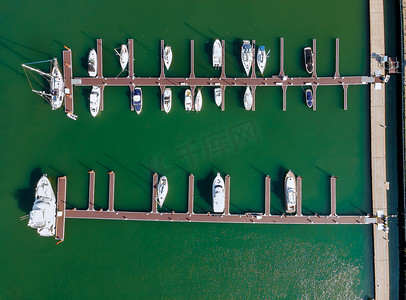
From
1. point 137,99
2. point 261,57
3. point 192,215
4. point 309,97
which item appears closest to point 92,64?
point 137,99

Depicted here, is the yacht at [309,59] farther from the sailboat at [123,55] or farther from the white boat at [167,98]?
the sailboat at [123,55]

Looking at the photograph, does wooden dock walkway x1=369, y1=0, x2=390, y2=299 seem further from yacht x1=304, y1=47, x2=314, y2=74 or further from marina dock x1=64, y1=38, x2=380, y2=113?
yacht x1=304, y1=47, x2=314, y2=74

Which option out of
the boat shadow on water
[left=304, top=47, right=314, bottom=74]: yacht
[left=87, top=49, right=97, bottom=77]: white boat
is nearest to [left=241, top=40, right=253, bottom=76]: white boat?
[left=304, top=47, right=314, bottom=74]: yacht

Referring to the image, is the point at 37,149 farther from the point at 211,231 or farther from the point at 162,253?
the point at 211,231

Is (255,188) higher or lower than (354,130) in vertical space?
lower

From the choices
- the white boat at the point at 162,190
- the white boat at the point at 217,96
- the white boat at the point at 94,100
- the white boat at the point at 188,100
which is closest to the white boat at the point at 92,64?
the white boat at the point at 94,100

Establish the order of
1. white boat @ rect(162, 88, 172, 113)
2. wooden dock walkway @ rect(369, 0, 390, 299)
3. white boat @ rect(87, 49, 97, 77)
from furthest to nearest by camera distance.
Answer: white boat @ rect(87, 49, 97, 77) < white boat @ rect(162, 88, 172, 113) < wooden dock walkway @ rect(369, 0, 390, 299)

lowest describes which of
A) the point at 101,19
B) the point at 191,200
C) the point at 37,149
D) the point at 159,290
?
the point at 159,290

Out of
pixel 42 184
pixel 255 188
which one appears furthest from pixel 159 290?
pixel 42 184
